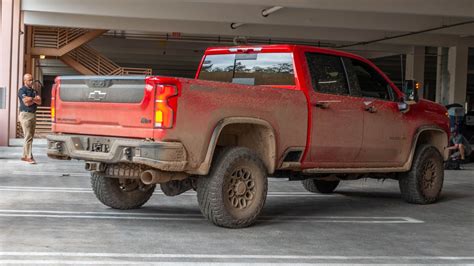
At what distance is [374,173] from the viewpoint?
9305 millimetres

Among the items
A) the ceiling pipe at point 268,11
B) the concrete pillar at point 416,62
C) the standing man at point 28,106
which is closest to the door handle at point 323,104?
the standing man at point 28,106

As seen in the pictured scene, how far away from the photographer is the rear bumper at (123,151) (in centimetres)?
646

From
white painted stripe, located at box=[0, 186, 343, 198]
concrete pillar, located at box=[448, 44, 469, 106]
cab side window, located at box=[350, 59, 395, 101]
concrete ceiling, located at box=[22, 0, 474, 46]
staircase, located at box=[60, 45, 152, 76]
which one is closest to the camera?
cab side window, located at box=[350, 59, 395, 101]

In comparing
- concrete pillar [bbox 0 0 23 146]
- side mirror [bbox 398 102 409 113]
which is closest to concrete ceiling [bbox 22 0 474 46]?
concrete pillar [bbox 0 0 23 146]

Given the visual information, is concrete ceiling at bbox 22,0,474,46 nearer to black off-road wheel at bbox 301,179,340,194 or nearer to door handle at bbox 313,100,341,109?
black off-road wheel at bbox 301,179,340,194

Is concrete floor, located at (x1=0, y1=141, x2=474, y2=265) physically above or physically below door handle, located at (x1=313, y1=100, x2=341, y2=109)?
below

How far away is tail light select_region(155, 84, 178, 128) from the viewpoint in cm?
646

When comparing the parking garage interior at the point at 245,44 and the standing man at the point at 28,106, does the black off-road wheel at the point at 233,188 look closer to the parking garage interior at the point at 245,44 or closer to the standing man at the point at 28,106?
the parking garage interior at the point at 245,44

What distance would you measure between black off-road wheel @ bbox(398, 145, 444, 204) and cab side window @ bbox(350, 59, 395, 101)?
1.11 m

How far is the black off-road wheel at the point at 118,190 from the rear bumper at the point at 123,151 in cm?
84

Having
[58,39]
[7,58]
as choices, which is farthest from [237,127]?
[58,39]

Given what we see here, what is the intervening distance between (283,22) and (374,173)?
15.7 metres

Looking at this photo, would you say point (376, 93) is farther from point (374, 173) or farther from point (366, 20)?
point (366, 20)

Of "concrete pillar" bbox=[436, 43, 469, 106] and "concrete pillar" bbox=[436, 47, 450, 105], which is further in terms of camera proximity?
"concrete pillar" bbox=[436, 47, 450, 105]
